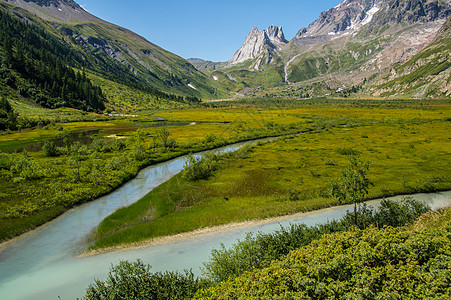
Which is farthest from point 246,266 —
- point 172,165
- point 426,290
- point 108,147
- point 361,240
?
point 108,147

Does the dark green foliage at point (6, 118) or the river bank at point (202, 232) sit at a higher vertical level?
the dark green foliage at point (6, 118)

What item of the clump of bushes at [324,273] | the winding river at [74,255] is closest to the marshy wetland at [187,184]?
the winding river at [74,255]

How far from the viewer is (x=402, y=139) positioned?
111 m

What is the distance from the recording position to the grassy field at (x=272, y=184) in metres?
44.8

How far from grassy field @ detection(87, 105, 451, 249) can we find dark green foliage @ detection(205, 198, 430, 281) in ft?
30.7

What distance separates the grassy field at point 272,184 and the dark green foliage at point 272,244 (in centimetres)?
937

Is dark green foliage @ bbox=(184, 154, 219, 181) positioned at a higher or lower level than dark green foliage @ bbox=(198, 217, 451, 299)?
higher

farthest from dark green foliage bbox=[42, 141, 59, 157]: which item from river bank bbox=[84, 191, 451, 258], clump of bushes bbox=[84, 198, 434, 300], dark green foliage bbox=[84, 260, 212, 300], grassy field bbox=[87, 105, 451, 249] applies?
dark green foliage bbox=[84, 260, 212, 300]

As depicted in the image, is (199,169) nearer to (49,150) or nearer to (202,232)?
(202,232)

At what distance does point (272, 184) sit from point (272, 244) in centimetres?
3196

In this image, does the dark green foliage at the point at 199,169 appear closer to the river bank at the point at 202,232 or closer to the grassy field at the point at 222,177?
the grassy field at the point at 222,177

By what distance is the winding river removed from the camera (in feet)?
96.6

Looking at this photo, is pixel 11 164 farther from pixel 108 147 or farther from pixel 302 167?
pixel 302 167

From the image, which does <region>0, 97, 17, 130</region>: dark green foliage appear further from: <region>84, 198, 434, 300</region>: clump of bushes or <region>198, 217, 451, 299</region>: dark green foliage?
<region>198, 217, 451, 299</region>: dark green foliage
